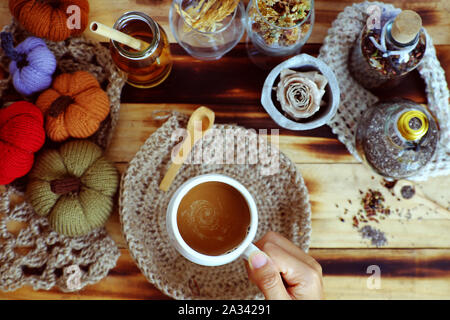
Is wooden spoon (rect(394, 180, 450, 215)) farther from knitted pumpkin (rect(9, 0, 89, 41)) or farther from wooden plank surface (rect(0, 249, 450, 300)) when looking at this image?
knitted pumpkin (rect(9, 0, 89, 41))

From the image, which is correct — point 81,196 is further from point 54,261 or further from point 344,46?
point 344,46

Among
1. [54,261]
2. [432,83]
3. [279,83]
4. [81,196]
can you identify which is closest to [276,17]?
[279,83]

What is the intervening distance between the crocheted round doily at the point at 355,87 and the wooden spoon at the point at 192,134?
25 cm

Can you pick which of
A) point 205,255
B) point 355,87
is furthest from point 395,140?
point 205,255

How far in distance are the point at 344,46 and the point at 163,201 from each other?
0.47 meters

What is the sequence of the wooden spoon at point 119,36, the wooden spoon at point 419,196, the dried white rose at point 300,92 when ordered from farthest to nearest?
the wooden spoon at point 419,196, the dried white rose at point 300,92, the wooden spoon at point 119,36

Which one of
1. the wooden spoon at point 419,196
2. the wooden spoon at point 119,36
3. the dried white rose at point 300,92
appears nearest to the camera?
the wooden spoon at point 119,36

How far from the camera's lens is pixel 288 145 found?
0.73m

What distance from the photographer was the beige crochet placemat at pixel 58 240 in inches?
26.3

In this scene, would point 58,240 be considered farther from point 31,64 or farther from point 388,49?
point 388,49

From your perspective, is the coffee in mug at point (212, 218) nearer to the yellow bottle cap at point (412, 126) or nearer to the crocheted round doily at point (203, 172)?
the crocheted round doily at point (203, 172)

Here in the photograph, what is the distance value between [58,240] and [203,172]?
0.98 feet

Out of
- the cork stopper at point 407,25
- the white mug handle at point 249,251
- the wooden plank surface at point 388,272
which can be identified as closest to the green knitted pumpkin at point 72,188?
the white mug handle at point 249,251
